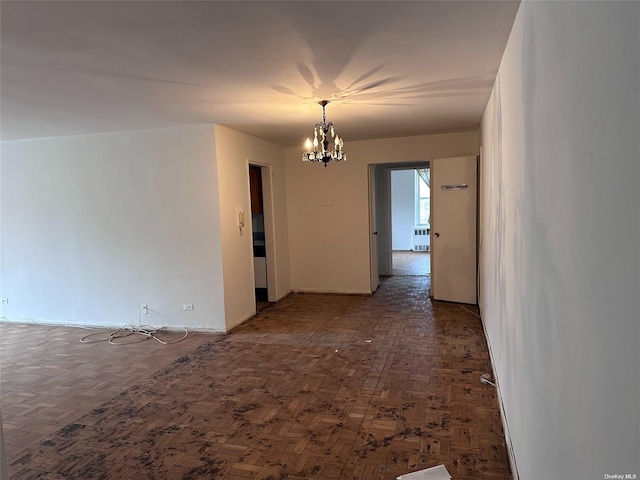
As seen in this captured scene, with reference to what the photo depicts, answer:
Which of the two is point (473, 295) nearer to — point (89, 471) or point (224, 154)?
point (224, 154)

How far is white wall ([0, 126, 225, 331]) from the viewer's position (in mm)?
4906

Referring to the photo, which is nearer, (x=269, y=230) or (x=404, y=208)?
(x=269, y=230)

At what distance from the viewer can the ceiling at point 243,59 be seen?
2.00 metres

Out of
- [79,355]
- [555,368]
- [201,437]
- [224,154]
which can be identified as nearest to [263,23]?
[555,368]

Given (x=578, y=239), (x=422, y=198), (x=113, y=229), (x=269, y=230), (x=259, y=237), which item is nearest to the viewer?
(x=578, y=239)

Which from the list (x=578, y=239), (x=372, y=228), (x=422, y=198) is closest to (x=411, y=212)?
(x=422, y=198)

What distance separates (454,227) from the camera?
579cm

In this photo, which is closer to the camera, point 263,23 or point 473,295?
point 263,23

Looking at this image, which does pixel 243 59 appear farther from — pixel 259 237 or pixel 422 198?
pixel 422 198

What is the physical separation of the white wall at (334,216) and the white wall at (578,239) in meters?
4.28

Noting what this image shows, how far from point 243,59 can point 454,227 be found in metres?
4.07

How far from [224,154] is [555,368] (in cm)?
429

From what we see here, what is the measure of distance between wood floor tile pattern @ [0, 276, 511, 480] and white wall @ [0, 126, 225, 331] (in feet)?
2.43

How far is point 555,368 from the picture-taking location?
1.32 metres
